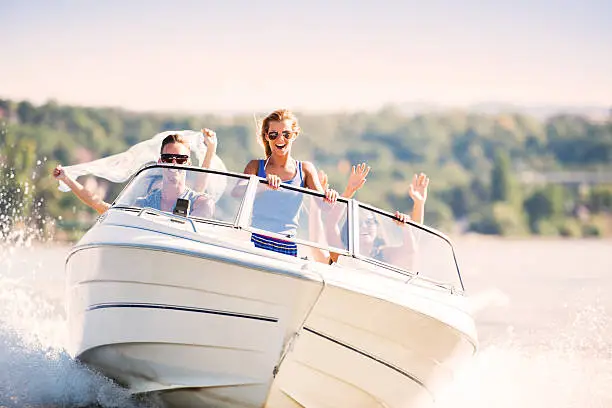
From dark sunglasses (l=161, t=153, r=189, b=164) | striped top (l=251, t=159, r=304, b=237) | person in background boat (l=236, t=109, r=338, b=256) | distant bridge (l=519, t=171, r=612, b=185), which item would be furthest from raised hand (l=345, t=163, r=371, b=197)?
distant bridge (l=519, t=171, r=612, b=185)

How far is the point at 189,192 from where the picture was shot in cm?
658

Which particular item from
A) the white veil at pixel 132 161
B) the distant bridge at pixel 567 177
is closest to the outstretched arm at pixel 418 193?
the white veil at pixel 132 161

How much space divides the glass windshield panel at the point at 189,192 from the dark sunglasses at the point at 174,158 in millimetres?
403

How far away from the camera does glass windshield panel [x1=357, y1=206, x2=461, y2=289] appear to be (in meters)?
6.60

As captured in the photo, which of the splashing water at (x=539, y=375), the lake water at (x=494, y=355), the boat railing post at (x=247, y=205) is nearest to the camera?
the boat railing post at (x=247, y=205)

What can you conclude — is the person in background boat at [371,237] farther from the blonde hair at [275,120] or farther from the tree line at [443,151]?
the tree line at [443,151]

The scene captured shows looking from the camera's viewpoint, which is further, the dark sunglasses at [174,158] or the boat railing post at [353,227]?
the dark sunglasses at [174,158]

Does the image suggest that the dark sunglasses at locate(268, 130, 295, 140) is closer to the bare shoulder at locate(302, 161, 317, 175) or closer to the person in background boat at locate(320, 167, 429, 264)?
the bare shoulder at locate(302, 161, 317, 175)

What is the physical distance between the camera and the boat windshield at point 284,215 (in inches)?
251

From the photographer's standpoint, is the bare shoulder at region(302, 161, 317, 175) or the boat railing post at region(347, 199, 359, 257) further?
the bare shoulder at region(302, 161, 317, 175)

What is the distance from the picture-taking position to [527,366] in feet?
34.1

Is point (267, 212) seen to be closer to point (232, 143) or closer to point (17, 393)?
point (17, 393)

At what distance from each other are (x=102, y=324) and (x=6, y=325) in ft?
12.1

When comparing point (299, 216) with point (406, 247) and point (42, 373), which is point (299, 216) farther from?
point (42, 373)
